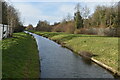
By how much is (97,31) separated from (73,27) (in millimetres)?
19700

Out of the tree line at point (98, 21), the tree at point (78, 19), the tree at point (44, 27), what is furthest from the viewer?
the tree at point (44, 27)

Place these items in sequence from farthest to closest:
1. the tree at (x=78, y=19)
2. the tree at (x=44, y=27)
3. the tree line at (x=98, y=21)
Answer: the tree at (x=44, y=27) < the tree at (x=78, y=19) < the tree line at (x=98, y=21)

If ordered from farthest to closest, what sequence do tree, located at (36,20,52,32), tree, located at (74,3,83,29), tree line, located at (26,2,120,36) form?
tree, located at (36,20,52,32)
tree, located at (74,3,83,29)
tree line, located at (26,2,120,36)

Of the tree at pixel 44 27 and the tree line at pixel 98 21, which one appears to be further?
the tree at pixel 44 27

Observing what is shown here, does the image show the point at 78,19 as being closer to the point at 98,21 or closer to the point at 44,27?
the point at 98,21

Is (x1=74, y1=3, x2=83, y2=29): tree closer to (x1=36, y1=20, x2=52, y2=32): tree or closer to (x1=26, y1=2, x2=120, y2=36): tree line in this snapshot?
(x1=26, y1=2, x2=120, y2=36): tree line

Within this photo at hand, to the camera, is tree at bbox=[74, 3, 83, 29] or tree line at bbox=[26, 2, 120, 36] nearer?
tree line at bbox=[26, 2, 120, 36]

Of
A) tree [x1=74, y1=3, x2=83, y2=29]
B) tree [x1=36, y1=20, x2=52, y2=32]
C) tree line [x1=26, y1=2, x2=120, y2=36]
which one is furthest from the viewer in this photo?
tree [x1=36, y1=20, x2=52, y2=32]

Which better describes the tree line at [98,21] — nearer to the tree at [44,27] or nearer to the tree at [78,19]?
the tree at [78,19]

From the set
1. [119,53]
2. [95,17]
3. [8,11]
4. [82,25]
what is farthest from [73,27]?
[119,53]

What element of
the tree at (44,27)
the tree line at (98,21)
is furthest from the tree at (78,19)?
the tree at (44,27)

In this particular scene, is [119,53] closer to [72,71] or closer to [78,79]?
[72,71]

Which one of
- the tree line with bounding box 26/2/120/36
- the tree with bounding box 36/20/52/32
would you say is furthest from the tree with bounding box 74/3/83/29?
the tree with bounding box 36/20/52/32

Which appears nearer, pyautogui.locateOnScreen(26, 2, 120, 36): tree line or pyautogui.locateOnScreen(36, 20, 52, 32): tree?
pyautogui.locateOnScreen(26, 2, 120, 36): tree line
